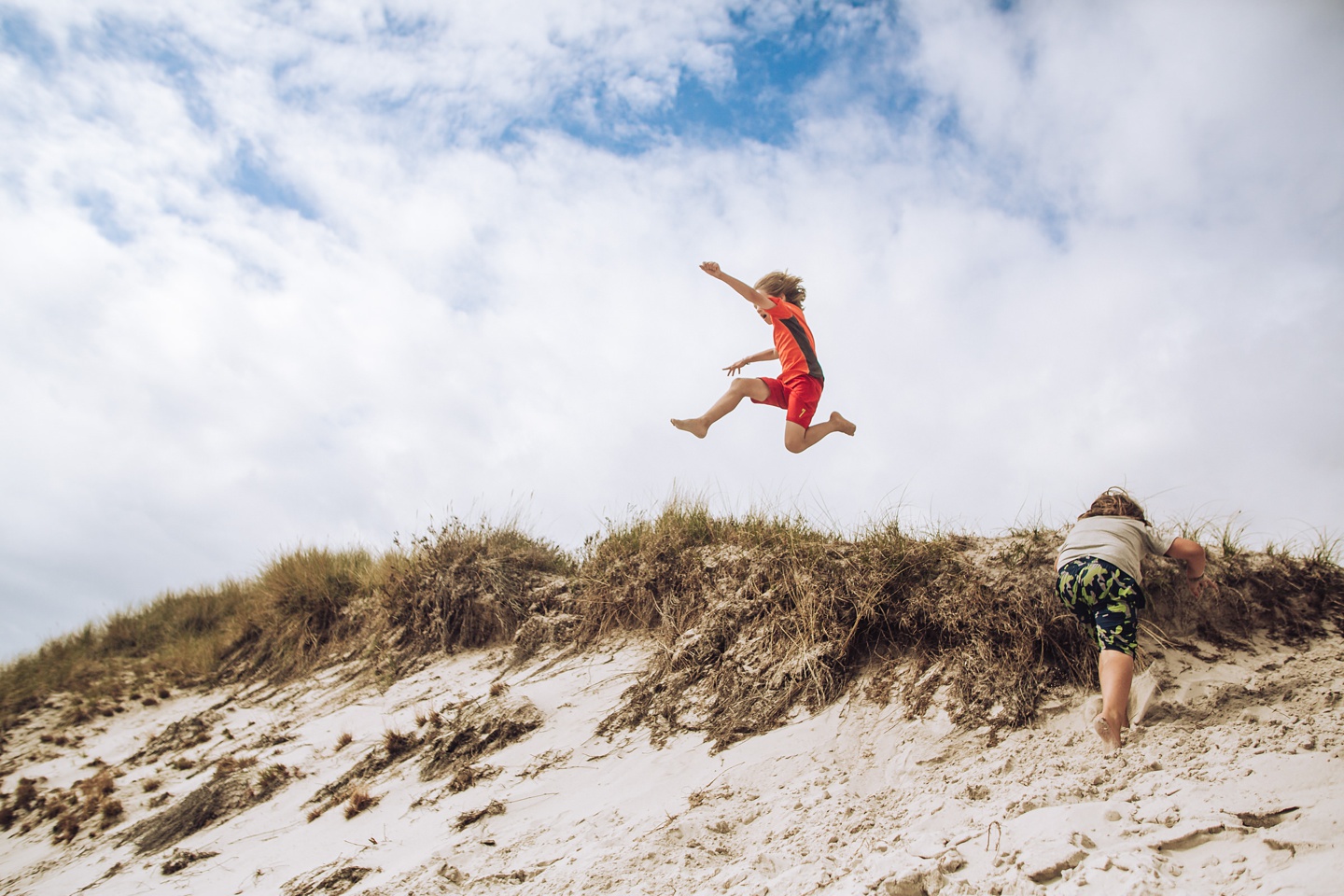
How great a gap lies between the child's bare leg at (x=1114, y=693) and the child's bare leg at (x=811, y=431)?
8.07ft

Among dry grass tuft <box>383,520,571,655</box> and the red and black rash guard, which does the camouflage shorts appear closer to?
the red and black rash guard

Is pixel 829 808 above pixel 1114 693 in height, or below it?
below

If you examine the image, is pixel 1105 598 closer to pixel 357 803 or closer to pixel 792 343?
pixel 792 343

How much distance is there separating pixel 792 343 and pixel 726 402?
65 centimetres

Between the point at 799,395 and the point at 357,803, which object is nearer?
the point at 357,803

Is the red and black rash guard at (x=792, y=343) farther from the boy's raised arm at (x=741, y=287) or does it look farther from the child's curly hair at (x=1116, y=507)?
the child's curly hair at (x=1116, y=507)

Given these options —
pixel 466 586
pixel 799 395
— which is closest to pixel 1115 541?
pixel 799 395

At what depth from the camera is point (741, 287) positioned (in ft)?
17.1

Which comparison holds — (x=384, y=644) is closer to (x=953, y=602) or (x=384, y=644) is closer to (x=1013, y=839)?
(x=953, y=602)

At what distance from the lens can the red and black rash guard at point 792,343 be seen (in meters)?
5.44

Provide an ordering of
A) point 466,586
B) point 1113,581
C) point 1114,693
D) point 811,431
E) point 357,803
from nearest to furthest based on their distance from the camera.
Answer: point 1114,693, point 1113,581, point 357,803, point 811,431, point 466,586

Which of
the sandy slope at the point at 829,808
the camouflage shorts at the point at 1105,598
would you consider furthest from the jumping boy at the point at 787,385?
the camouflage shorts at the point at 1105,598

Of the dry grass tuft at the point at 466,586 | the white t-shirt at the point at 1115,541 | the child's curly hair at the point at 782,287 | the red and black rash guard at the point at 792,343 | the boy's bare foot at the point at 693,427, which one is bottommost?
the white t-shirt at the point at 1115,541

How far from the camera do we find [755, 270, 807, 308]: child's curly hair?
19.0ft
